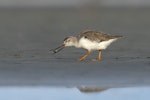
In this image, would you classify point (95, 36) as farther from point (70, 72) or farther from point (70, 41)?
point (70, 72)

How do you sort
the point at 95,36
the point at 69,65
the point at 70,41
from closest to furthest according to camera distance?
the point at 69,65, the point at 95,36, the point at 70,41

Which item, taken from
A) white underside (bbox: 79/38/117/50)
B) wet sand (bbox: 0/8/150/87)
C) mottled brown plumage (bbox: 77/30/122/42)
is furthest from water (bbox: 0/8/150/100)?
mottled brown plumage (bbox: 77/30/122/42)

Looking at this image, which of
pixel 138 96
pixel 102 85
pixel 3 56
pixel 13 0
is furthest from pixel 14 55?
pixel 13 0

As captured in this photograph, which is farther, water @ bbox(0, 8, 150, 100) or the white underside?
the white underside

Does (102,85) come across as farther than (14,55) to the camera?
No

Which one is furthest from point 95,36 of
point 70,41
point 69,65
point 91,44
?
point 69,65

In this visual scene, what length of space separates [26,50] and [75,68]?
4.54m

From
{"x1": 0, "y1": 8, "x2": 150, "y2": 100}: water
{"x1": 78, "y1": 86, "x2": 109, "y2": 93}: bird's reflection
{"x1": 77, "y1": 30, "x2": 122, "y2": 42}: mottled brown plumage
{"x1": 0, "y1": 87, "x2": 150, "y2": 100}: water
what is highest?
{"x1": 77, "y1": 30, "x2": 122, "y2": 42}: mottled brown plumage

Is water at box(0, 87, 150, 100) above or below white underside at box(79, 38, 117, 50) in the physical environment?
below

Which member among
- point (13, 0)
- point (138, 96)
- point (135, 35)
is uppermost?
point (13, 0)

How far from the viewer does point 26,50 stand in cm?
2133

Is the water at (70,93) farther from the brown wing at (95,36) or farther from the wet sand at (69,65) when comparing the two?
the brown wing at (95,36)

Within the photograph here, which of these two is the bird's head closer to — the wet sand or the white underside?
the white underside

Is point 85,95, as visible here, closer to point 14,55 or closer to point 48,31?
point 14,55
